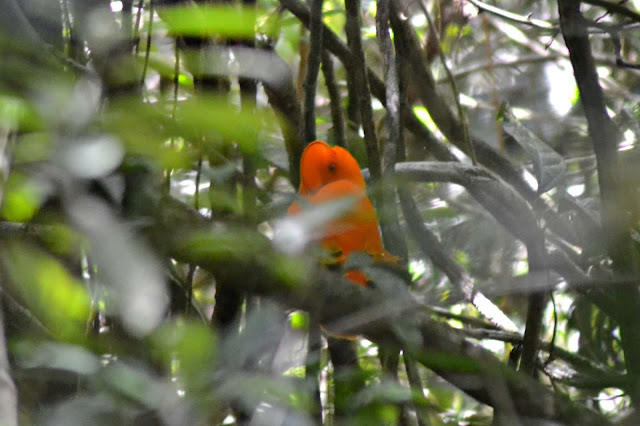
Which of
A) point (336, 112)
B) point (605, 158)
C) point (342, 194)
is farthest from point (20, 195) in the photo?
point (336, 112)

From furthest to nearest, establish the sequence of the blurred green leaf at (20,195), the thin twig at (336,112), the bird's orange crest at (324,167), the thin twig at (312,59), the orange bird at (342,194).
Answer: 1. the thin twig at (336,112)
2. the thin twig at (312,59)
3. the bird's orange crest at (324,167)
4. the orange bird at (342,194)
5. the blurred green leaf at (20,195)

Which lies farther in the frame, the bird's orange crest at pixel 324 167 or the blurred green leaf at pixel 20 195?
the bird's orange crest at pixel 324 167

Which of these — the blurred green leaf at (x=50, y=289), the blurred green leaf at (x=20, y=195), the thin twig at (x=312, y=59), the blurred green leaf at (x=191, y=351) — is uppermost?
the thin twig at (x=312, y=59)

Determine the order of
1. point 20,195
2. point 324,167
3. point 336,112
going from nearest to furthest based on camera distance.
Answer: point 20,195 < point 324,167 < point 336,112

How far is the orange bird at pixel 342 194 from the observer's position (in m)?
0.90

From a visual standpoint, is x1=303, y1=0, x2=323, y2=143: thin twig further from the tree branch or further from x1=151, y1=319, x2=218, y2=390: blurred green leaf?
x1=151, y1=319, x2=218, y2=390: blurred green leaf

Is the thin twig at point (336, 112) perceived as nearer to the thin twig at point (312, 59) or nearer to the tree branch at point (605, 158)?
the thin twig at point (312, 59)

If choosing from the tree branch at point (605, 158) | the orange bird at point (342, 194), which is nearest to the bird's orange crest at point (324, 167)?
the orange bird at point (342, 194)

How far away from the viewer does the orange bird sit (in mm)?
898

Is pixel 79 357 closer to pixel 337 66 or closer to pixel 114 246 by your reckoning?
pixel 114 246

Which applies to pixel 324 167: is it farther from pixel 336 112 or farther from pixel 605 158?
pixel 605 158

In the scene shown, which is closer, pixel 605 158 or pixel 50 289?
pixel 50 289

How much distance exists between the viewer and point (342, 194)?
0.89m

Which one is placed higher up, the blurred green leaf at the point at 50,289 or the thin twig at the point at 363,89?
the thin twig at the point at 363,89
